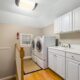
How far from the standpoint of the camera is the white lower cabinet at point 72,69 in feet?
5.24

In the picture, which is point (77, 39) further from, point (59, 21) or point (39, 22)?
point (39, 22)

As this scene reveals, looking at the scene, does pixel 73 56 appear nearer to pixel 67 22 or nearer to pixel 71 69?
pixel 71 69

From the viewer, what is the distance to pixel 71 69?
68.1 inches

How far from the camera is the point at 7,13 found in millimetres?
2963

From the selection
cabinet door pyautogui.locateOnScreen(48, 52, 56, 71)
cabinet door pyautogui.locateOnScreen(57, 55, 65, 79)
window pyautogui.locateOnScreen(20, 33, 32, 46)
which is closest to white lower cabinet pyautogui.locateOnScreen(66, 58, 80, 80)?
cabinet door pyautogui.locateOnScreen(57, 55, 65, 79)

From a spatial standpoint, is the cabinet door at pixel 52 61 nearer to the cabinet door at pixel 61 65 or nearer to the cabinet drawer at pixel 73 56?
the cabinet door at pixel 61 65

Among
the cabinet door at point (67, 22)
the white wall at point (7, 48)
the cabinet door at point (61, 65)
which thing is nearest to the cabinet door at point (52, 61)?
the cabinet door at point (61, 65)

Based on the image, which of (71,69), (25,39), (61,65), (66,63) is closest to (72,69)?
(71,69)

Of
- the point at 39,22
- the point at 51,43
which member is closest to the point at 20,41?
the point at 39,22

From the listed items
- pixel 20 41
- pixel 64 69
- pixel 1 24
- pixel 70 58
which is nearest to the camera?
pixel 70 58

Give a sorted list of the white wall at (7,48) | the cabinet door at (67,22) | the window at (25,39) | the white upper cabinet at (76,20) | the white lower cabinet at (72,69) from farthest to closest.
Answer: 1. the window at (25,39)
2. the white wall at (7,48)
3. the cabinet door at (67,22)
4. the white upper cabinet at (76,20)
5. the white lower cabinet at (72,69)

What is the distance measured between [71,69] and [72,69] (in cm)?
3

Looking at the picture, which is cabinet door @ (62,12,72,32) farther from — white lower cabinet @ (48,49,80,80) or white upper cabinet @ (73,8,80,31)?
white lower cabinet @ (48,49,80,80)

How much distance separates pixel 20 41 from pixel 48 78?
7.52ft
